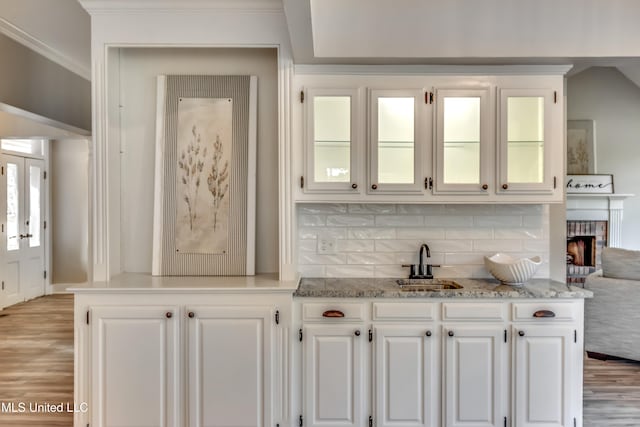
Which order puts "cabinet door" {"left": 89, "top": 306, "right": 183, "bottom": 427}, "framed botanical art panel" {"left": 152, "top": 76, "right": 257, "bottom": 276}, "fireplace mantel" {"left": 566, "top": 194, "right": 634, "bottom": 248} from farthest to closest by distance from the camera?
"fireplace mantel" {"left": 566, "top": 194, "right": 634, "bottom": 248}
"framed botanical art panel" {"left": 152, "top": 76, "right": 257, "bottom": 276}
"cabinet door" {"left": 89, "top": 306, "right": 183, "bottom": 427}

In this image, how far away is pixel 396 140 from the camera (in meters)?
2.63

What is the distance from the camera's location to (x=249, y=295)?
2.35 meters

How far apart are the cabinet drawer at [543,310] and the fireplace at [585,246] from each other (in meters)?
4.65

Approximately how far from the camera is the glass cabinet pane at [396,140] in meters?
2.63

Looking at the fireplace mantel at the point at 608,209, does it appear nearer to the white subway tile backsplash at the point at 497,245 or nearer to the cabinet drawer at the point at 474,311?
the white subway tile backsplash at the point at 497,245

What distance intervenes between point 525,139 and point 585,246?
16.3 ft

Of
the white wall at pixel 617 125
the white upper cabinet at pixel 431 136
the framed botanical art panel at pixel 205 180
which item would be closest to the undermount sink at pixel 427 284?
the white upper cabinet at pixel 431 136

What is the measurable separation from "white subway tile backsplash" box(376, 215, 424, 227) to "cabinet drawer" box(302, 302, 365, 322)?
2.43ft

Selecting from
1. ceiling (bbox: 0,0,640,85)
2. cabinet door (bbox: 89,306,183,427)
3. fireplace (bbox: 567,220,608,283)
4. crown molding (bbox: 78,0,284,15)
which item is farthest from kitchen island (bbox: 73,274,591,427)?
fireplace (bbox: 567,220,608,283)

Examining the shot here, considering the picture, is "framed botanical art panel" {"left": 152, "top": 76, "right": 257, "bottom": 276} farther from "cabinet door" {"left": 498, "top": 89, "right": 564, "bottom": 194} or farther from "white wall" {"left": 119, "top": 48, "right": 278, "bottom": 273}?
"cabinet door" {"left": 498, "top": 89, "right": 564, "bottom": 194}

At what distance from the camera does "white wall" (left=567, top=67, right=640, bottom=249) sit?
248 inches

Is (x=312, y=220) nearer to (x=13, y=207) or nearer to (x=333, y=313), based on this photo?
(x=333, y=313)

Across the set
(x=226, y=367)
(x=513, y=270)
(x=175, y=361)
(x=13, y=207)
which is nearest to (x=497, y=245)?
(x=513, y=270)

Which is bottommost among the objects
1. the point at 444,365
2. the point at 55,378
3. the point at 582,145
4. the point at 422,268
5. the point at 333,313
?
the point at 55,378
